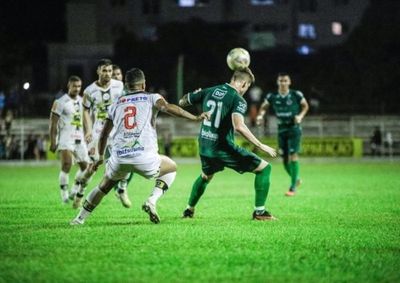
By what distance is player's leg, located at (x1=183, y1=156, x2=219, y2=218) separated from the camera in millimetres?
12562

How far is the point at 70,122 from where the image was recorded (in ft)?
53.2

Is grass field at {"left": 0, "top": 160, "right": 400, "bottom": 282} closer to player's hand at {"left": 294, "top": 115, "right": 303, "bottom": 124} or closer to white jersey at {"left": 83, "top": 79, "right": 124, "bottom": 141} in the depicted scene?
white jersey at {"left": 83, "top": 79, "right": 124, "bottom": 141}

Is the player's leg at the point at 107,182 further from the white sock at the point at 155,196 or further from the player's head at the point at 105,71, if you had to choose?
the player's head at the point at 105,71

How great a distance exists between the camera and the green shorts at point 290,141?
19.2 m

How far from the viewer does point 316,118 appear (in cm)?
4378

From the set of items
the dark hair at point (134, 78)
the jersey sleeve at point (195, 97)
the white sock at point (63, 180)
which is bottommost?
the white sock at point (63, 180)

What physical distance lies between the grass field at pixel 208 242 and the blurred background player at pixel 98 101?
20.4 inches

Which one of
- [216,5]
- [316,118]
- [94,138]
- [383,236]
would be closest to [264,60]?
[216,5]

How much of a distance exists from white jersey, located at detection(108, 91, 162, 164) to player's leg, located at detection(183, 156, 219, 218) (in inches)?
55.2

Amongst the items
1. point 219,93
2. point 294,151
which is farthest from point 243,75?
point 294,151

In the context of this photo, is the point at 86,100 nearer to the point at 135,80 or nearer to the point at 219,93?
the point at 219,93

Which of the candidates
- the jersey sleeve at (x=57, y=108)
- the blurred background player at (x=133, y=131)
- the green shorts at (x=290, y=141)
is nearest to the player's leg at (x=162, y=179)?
the blurred background player at (x=133, y=131)

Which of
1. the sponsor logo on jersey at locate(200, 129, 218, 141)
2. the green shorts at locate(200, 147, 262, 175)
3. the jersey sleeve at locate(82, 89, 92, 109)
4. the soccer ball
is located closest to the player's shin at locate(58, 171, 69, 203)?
the jersey sleeve at locate(82, 89, 92, 109)

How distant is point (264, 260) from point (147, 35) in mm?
70531
